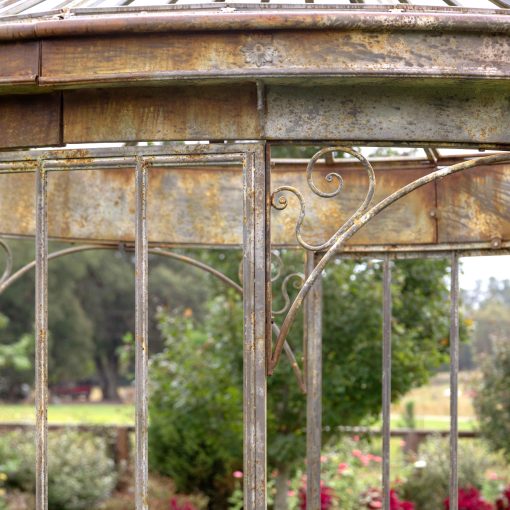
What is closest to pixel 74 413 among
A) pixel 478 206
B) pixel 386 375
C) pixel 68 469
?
pixel 68 469

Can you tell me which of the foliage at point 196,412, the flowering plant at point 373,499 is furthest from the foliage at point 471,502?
the foliage at point 196,412

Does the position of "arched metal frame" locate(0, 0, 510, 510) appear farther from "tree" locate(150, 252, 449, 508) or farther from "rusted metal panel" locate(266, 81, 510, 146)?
"tree" locate(150, 252, 449, 508)

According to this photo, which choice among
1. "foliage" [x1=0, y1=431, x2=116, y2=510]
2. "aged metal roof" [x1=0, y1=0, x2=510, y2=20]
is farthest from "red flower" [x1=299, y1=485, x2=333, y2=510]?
"aged metal roof" [x1=0, y1=0, x2=510, y2=20]

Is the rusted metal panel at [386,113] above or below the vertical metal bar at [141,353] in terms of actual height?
above

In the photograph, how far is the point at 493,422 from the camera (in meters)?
12.7

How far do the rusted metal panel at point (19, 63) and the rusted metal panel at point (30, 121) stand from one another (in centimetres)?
33

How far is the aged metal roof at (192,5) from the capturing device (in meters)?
3.23

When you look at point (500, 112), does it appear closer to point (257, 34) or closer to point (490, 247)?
point (257, 34)

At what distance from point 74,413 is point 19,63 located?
22933 mm

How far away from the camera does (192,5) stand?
3.29 m

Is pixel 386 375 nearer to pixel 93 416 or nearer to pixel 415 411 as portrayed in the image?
pixel 415 411

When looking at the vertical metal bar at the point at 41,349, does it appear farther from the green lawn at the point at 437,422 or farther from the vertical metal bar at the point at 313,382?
the green lawn at the point at 437,422

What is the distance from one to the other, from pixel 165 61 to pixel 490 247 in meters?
3.27

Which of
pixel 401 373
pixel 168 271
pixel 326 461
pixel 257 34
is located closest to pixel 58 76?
pixel 257 34
